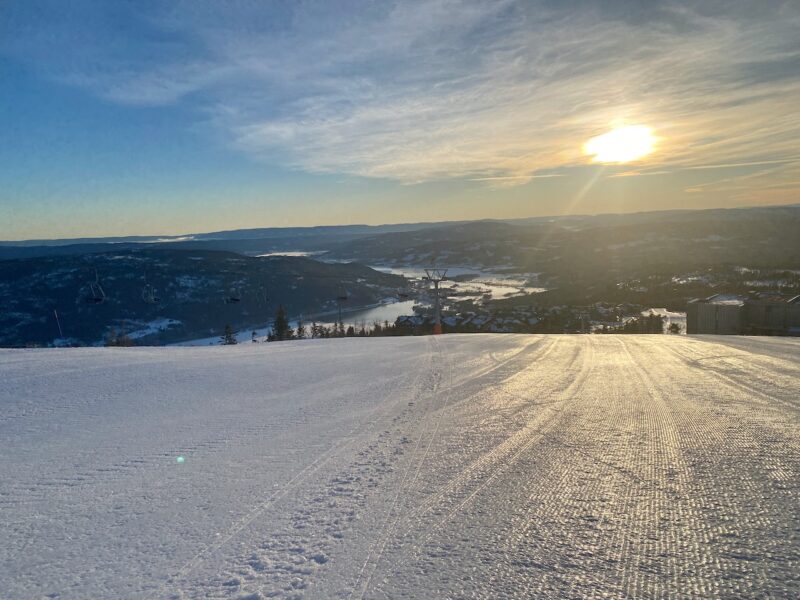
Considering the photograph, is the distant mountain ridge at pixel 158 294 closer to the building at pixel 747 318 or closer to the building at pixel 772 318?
the building at pixel 747 318

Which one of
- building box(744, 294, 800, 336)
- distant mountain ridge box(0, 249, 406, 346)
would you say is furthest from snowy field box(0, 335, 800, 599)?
distant mountain ridge box(0, 249, 406, 346)

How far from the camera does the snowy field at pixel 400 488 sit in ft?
8.86

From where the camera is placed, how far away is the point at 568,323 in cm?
5241

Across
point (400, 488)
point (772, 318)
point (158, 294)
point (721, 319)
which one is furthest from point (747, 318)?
point (158, 294)

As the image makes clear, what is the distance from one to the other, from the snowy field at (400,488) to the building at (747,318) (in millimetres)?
19097

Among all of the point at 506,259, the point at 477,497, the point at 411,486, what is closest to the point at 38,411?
the point at 411,486

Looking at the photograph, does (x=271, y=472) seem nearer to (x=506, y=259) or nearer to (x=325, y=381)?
(x=325, y=381)

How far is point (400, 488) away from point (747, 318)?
87.3ft

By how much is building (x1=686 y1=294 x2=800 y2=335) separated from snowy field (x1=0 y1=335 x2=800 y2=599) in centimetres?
1910

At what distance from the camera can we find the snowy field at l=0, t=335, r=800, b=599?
2699mm

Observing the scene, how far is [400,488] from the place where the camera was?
3.79 meters

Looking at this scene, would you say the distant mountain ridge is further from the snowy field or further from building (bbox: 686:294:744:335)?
the snowy field

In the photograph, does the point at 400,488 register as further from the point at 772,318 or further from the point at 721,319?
the point at 772,318

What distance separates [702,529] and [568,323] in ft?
170
